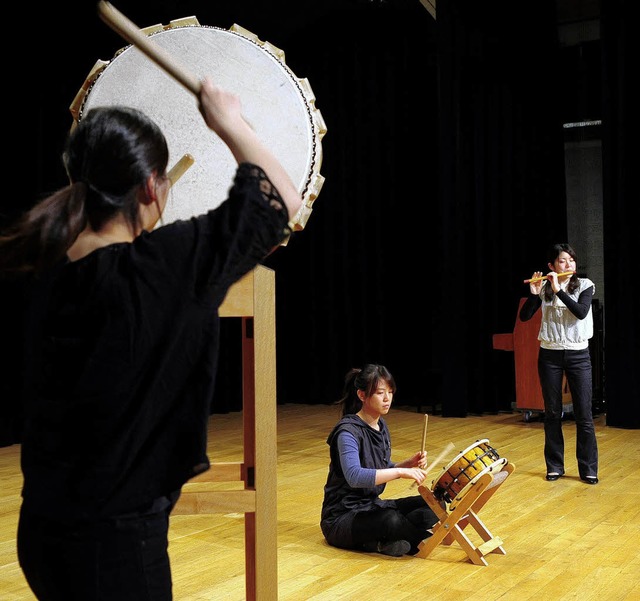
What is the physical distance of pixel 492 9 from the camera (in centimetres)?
766

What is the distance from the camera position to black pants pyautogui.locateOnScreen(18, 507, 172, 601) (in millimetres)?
921

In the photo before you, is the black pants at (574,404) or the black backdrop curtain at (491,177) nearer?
the black pants at (574,404)

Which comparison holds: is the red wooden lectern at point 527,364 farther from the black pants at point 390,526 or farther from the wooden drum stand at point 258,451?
the wooden drum stand at point 258,451

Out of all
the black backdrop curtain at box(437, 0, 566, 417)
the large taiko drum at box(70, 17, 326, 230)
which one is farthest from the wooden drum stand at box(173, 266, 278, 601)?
the black backdrop curtain at box(437, 0, 566, 417)

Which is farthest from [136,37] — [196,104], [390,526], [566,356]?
[566,356]

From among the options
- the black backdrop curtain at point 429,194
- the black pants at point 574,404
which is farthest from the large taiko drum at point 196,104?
the black backdrop curtain at point 429,194

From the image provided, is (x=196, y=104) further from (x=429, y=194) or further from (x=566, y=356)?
(x=429, y=194)

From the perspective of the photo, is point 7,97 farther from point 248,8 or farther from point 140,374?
point 140,374

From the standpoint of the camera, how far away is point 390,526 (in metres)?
3.06

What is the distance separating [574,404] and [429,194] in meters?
3.86

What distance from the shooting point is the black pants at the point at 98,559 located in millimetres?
921

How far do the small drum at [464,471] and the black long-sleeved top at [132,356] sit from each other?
2171mm

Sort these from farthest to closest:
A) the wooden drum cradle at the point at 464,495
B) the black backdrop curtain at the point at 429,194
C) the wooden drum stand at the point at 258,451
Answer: the black backdrop curtain at the point at 429,194 → the wooden drum cradle at the point at 464,495 → the wooden drum stand at the point at 258,451

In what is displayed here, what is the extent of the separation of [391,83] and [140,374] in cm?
746
